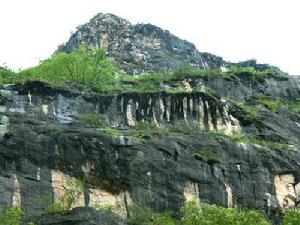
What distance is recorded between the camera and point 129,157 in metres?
46.0

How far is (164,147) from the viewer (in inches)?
1892

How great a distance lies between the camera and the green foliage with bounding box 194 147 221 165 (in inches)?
1921

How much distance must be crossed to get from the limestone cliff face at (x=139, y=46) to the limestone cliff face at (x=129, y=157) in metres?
39.4

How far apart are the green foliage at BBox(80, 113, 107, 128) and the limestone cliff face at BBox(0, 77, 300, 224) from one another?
803mm

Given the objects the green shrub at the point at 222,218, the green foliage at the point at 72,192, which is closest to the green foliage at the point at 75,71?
the green foliage at the point at 72,192

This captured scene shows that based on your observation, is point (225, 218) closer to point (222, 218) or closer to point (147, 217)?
point (222, 218)

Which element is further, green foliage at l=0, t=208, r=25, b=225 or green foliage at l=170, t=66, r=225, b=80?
green foliage at l=170, t=66, r=225, b=80

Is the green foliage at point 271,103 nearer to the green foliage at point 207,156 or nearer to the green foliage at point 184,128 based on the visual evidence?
the green foliage at point 184,128

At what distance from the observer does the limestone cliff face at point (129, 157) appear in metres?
43.3

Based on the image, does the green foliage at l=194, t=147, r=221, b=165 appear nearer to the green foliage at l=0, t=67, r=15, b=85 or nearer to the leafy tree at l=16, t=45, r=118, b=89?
the leafy tree at l=16, t=45, r=118, b=89

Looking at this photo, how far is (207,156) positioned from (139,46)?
5629cm

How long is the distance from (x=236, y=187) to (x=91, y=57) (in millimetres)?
26728

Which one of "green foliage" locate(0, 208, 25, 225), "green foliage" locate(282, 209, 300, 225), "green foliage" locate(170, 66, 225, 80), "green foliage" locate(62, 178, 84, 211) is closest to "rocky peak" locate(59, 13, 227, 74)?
"green foliage" locate(170, 66, 225, 80)

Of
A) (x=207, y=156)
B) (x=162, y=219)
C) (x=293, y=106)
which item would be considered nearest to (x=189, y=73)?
(x=293, y=106)
